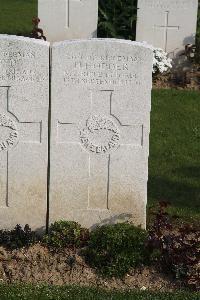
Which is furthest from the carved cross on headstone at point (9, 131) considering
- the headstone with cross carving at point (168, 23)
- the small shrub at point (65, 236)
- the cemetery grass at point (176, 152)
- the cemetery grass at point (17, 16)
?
the cemetery grass at point (17, 16)

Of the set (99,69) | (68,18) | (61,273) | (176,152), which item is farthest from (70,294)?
(68,18)

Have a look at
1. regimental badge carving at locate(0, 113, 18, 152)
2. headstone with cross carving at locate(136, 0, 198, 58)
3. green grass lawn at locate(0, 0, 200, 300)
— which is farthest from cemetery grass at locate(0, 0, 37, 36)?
regimental badge carving at locate(0, 113, 18, 152)

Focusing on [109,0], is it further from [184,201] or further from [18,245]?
[18,245]

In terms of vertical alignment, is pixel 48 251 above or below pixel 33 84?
below

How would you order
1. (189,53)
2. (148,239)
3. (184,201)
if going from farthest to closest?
(189,53) → (184,201) → (148,239)

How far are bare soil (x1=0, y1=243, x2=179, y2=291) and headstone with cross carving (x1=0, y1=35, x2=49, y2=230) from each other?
0.43 meters

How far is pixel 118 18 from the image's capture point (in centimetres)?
1355

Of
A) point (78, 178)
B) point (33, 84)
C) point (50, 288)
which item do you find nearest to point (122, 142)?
point (78, 178)

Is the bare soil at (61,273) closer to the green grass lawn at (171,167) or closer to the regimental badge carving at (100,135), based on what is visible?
the green grass lawn at (171,167)

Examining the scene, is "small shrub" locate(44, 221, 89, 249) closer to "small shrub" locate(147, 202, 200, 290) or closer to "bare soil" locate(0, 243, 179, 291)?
"bare soil" locate(0, 243, 179, 291)

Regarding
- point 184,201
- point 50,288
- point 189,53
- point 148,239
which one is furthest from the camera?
point 189,53

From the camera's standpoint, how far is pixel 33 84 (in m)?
6.27

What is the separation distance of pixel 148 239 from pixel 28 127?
1417mm

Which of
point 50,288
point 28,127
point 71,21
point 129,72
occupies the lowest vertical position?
point 50,288
